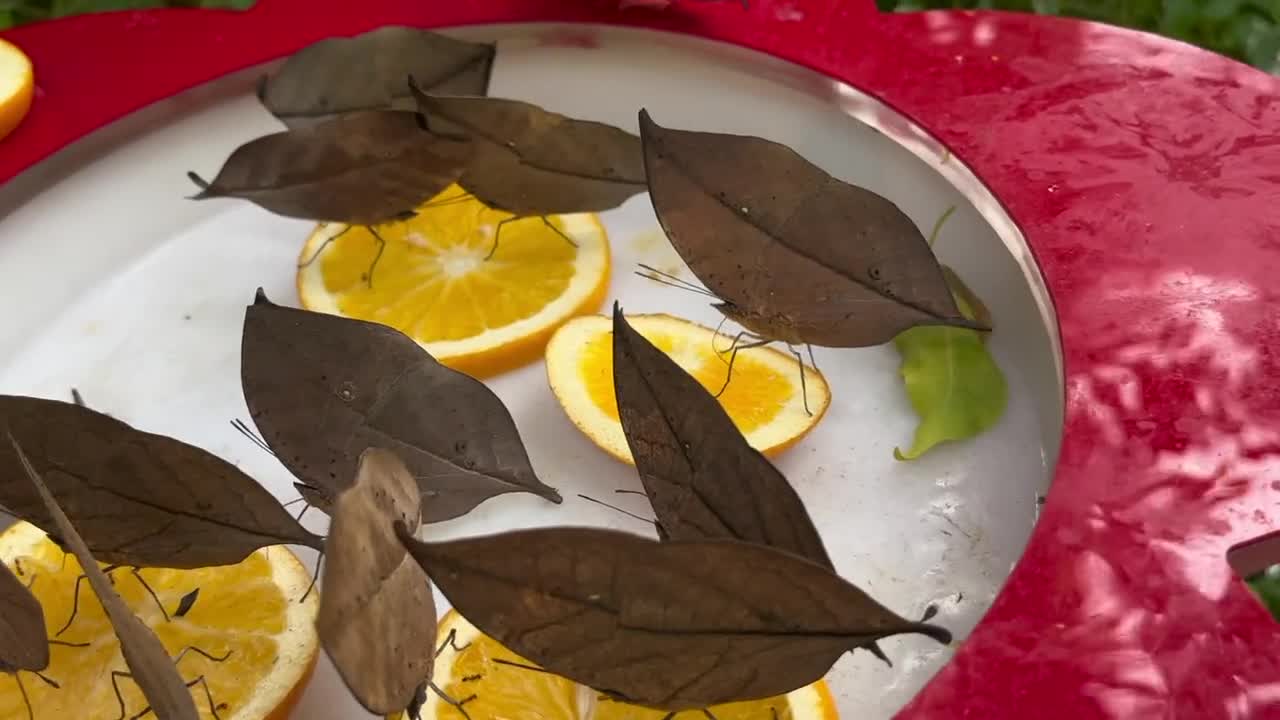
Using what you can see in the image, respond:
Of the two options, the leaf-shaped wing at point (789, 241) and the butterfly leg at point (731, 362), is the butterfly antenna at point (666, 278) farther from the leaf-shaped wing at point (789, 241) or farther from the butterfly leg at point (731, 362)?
the leaf-shaped wing at point (789, 241)

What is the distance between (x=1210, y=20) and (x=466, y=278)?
2.16 feet

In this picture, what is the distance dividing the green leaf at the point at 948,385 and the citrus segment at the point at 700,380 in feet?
0.22

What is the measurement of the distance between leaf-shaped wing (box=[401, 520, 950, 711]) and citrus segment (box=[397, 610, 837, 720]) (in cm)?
12

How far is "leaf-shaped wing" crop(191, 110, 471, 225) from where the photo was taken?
0.77 m

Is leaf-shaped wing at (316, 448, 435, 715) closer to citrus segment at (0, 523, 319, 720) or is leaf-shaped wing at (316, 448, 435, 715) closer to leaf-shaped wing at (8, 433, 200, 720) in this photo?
leaf-shaped wing at (8, 433, 200, 720)

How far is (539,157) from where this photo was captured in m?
0.76

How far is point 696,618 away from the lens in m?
0.43

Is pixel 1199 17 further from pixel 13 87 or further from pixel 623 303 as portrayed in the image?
pixel 13 87

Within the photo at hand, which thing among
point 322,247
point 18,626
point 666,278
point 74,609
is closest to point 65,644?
point 74,609

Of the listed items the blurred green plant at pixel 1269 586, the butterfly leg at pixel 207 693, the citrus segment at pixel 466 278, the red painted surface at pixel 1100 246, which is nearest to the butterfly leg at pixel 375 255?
the citrus segment at pixel 466 278

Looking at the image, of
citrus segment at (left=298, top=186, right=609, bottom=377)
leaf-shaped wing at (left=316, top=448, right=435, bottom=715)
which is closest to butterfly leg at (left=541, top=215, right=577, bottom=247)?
citrus segment at (left=298, top=186, right=609, bottom=377)

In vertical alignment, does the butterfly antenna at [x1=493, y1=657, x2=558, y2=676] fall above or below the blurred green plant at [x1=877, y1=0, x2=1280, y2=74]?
below

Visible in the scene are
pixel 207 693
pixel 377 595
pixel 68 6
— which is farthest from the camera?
pixel 68 6

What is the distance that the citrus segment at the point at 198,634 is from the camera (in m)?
0.63
